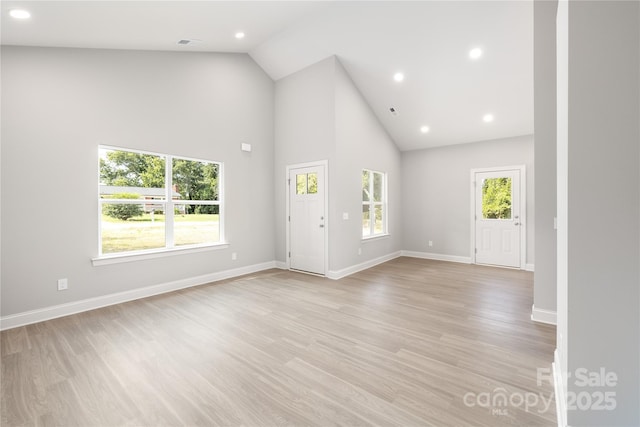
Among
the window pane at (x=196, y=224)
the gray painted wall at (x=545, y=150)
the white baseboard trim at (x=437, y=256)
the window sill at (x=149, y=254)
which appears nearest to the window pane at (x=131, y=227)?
the window sill at (x=149, y=254)

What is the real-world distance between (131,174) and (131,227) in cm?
73

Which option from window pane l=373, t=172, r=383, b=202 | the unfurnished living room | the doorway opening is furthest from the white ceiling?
the doorway opening

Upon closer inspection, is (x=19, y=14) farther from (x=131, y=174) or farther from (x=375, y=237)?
(x=375, y=237)

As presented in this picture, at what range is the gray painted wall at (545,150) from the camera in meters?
2.87

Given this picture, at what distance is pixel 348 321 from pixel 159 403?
1.84m

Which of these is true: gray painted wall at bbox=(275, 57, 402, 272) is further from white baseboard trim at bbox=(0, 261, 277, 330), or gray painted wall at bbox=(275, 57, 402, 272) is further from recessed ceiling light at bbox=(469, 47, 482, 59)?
recessed ceiling light at bbox=(469, 47, 482, 59)

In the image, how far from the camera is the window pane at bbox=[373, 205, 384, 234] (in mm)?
6348

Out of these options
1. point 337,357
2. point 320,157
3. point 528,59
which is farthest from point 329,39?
point 337,357

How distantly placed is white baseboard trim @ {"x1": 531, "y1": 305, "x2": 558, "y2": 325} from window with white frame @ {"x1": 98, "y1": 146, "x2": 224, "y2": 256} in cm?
452

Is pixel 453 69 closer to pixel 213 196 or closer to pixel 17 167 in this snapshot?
pixel 213 196

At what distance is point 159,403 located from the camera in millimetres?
1771

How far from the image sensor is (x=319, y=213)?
16.7ft

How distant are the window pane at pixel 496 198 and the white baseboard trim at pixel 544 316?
3.33m

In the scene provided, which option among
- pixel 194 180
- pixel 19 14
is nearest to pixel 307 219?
pixel 194 180
